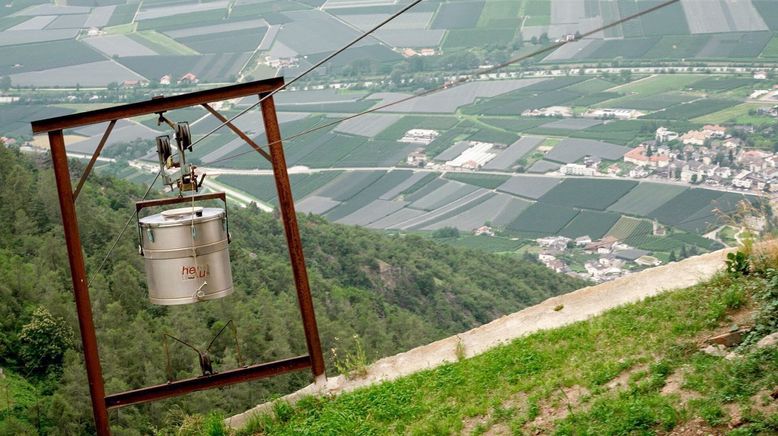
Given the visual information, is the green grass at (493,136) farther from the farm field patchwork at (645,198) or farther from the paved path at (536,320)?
the paved path at (536,320)

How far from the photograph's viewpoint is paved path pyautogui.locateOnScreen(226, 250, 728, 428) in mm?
10039

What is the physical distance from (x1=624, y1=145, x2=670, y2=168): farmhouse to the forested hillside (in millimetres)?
22058

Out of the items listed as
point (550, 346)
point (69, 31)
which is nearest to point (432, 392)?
point (550, 346)

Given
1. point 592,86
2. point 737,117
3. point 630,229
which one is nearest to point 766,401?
point 630,229

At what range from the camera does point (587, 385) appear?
787 cm

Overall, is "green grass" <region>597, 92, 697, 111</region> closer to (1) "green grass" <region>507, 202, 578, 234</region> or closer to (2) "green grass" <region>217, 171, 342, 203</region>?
(1) "green grass" <region>507, 202, 578, 234</region>

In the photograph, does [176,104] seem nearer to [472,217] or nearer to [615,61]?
[472,217]

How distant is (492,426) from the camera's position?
7.91 meters

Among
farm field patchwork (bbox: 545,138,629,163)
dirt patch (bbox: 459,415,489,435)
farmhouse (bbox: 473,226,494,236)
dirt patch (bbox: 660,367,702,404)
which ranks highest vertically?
dirt patch (bbox: 660,367,702,404)

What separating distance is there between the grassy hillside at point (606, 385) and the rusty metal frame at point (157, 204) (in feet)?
1.79

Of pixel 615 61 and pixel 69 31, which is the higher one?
pixel 69 31

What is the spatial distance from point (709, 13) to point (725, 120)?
39.1m

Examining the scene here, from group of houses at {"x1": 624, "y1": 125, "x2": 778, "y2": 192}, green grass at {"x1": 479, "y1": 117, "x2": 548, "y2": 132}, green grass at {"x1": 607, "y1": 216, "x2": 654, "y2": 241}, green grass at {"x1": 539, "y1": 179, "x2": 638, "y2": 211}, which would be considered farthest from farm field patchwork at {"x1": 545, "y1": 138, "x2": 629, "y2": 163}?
green grass at {"x1": 607, "y1": 216, "x2": 654, "y2": 241}

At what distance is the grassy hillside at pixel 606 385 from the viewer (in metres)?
6.84
